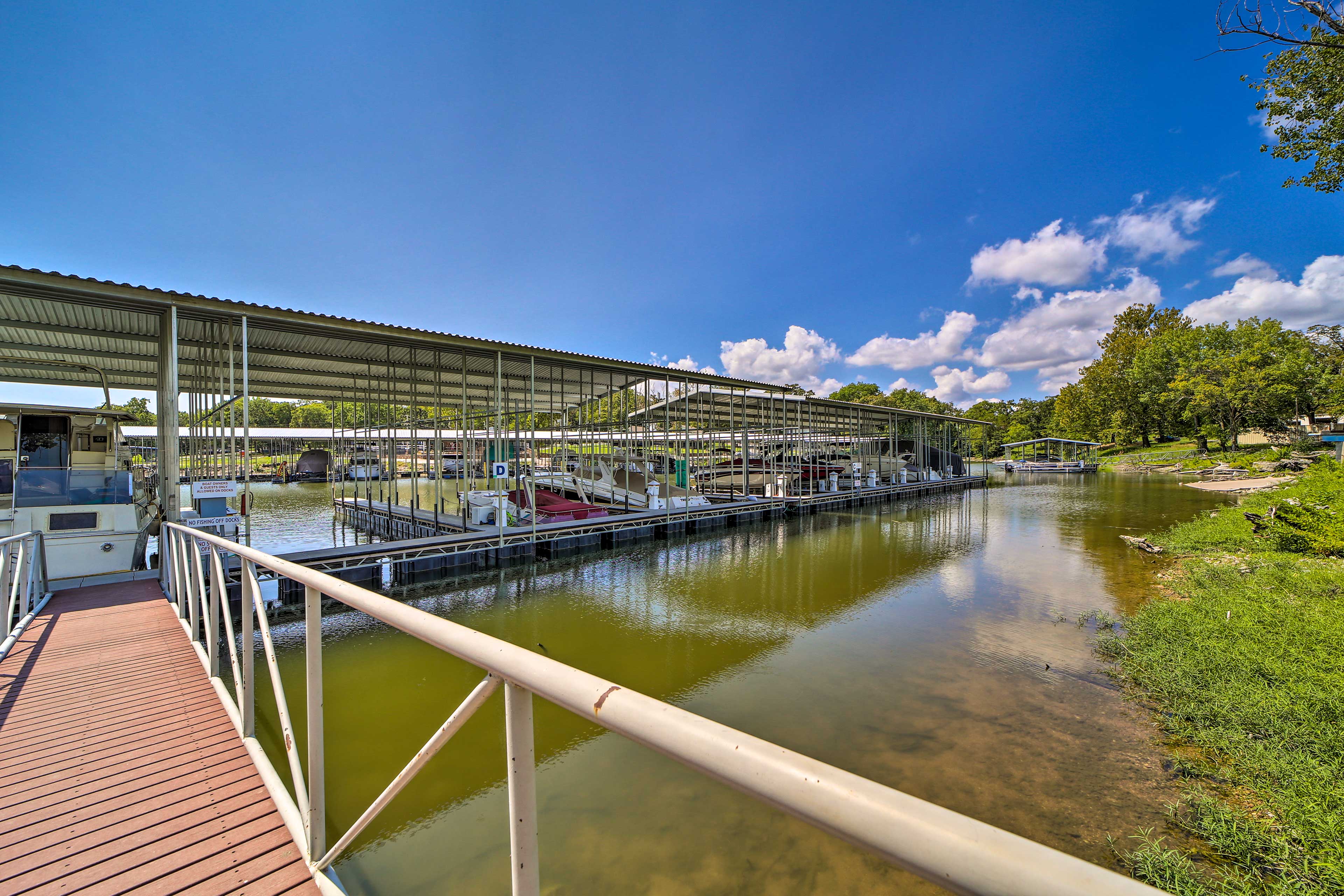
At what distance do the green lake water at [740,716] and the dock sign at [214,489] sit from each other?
1.90 metres

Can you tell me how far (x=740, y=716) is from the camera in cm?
488

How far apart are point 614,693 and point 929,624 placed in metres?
7.45

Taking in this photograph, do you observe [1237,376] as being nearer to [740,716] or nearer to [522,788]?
[740,716]

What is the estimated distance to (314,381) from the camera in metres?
15.0

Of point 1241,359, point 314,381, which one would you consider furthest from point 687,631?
point 1241,359

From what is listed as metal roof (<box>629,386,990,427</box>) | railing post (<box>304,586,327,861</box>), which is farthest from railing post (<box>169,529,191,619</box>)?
metal roof (<box>629,386,990,427</box>)

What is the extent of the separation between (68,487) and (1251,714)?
13.4 m

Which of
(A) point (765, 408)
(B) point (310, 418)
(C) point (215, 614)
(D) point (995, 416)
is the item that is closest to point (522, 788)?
(C) point (215, 614)

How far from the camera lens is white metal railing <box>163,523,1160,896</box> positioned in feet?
1.86

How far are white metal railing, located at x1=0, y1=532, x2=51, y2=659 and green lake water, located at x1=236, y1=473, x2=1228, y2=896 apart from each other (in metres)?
1.93

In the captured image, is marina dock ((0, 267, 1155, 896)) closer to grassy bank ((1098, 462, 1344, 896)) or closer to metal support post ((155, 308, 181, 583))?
metal support post ((155, 308, 181, 583))

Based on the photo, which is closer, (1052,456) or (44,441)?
(44,441)

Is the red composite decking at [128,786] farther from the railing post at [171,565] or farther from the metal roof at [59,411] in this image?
the metal roof at [59,411]

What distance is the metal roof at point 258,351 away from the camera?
7.04 metres
